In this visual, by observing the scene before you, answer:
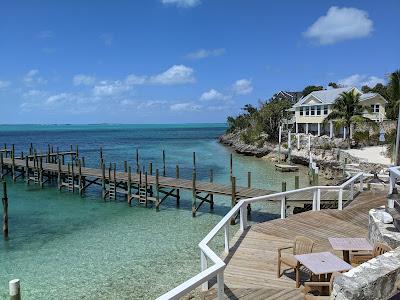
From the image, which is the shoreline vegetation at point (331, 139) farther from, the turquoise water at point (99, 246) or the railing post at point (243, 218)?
the railing post at point (243, 218)

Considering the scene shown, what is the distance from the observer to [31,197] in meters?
30.1

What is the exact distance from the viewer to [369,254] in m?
8.22

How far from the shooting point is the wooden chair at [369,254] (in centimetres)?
758

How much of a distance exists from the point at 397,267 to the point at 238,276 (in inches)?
148

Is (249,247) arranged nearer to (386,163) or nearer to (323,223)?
(323,223)

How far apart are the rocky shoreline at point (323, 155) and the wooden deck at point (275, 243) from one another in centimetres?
1781

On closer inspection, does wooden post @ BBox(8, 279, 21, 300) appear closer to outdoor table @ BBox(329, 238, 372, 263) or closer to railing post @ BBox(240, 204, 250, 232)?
railing post @ BBox(240, 204, 250, 232)

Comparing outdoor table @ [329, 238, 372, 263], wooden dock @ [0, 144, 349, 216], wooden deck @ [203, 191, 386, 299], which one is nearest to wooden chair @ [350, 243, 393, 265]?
outdoor table @ [329, 238, 372, 263]

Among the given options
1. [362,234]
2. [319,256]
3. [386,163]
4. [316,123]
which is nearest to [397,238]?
[319,256]

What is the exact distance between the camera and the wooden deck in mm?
7293

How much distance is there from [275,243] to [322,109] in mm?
45616

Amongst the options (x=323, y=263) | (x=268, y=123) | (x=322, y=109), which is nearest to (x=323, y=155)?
(x=322, y=109)

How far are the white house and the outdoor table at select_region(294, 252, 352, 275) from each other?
136 feet

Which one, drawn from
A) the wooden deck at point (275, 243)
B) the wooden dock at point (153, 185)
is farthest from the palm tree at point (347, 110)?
the wooden deck at point (275, 243)
